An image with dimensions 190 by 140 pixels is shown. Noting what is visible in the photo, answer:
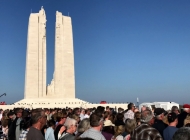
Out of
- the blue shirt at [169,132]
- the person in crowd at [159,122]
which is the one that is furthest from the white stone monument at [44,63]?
the blue shirt at [169,132]

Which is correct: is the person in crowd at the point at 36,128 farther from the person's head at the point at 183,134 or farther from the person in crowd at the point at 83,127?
the person's head at the point at 183,134

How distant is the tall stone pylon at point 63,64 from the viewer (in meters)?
31.9

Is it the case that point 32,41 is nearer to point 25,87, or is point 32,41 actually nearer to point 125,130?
point 25,87

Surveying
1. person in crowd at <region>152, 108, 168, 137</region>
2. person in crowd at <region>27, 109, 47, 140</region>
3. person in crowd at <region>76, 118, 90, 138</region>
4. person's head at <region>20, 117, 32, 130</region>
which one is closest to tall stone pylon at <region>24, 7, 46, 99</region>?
person's head at <region>20, 117, 32, 130</region>

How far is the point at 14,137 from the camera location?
225 inches

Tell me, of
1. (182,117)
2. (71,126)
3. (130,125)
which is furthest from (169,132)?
(182,117)

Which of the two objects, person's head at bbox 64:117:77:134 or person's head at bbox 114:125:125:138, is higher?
person's head at bbox 64:117:77:134

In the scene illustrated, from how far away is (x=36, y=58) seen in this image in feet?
104

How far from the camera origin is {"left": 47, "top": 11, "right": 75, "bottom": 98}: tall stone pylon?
31.9 m

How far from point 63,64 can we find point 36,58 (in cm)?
314

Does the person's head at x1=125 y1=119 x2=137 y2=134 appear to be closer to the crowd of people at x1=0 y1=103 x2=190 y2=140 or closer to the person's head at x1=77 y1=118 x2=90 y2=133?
the crowd of people at x1=0 y1=103 x2=190 y2=140

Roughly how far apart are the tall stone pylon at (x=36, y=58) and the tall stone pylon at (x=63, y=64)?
4.58ft

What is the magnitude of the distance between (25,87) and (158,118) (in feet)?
92.2

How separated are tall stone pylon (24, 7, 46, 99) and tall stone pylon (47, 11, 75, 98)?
1.40m
